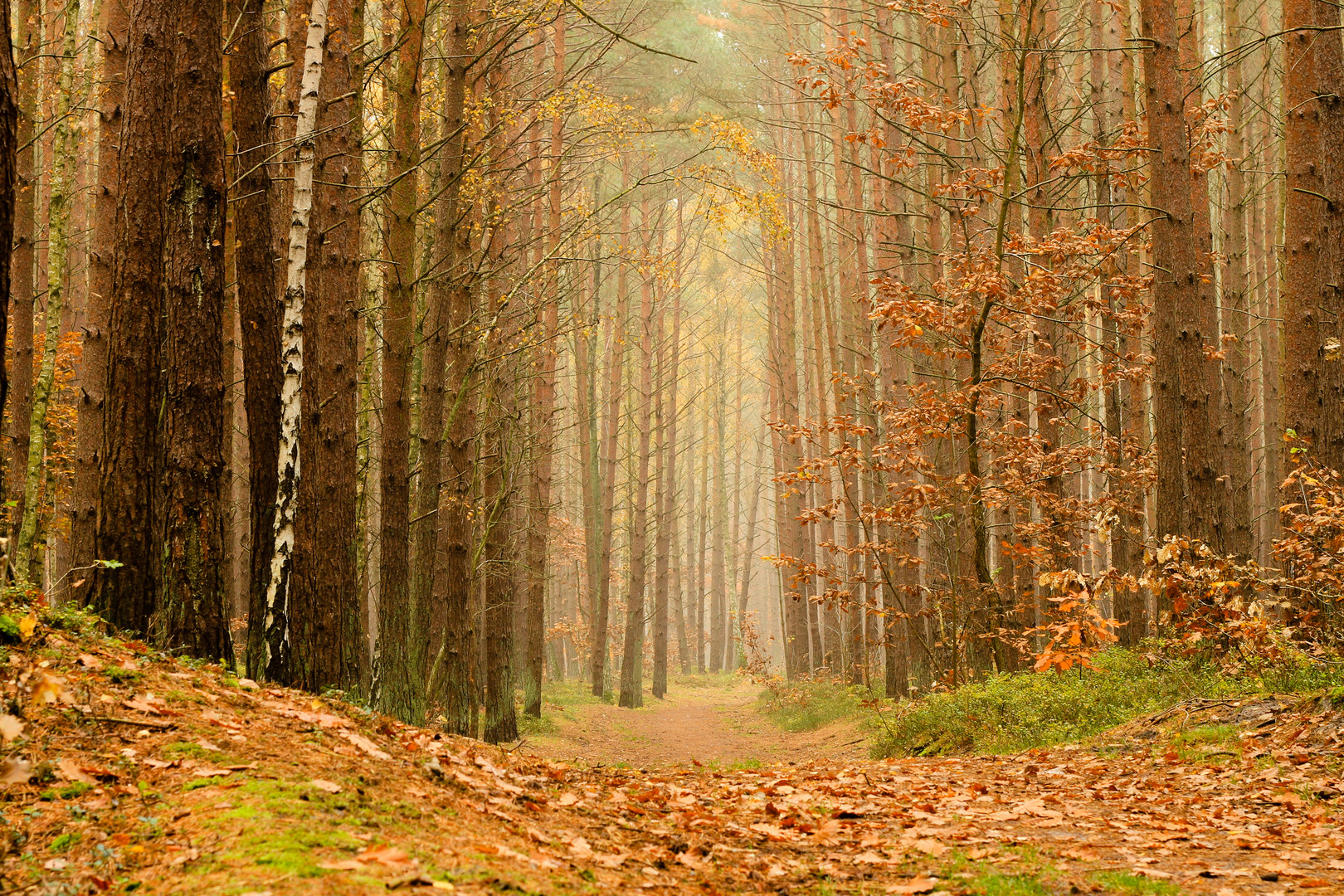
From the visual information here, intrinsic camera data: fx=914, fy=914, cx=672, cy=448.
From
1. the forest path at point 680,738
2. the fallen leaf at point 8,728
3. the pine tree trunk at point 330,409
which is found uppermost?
the pine tree trunk at point 330,409

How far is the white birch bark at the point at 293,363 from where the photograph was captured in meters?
6.54

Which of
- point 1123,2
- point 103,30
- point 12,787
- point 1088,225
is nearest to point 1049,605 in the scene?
point 1088,225

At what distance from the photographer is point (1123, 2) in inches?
519

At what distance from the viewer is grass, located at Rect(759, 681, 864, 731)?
16.2 meters

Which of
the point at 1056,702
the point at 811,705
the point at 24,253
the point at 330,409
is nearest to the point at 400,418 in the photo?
the point at 330,409

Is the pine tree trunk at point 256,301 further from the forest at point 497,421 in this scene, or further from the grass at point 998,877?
Answer: the grass at point 998,877

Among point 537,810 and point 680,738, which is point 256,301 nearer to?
point 537,810

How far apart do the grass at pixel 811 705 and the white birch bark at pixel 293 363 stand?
36.4 ft

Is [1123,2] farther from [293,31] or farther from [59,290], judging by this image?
[59,290]

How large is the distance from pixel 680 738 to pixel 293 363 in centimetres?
1217

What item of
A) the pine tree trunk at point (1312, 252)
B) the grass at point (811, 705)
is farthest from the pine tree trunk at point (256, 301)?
the grass at point (811, 705)

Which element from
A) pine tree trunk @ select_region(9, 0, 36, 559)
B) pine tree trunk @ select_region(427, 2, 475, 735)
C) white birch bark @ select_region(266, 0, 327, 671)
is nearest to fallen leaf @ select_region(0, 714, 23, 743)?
white birch bark @ select_region(266, 0, 327, 671)

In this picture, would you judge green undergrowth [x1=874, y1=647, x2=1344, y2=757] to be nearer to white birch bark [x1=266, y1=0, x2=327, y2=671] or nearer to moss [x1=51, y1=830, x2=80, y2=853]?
white birch bark [x1=266, y1=0, x2=327, y2=671]

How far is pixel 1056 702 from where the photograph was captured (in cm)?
879
